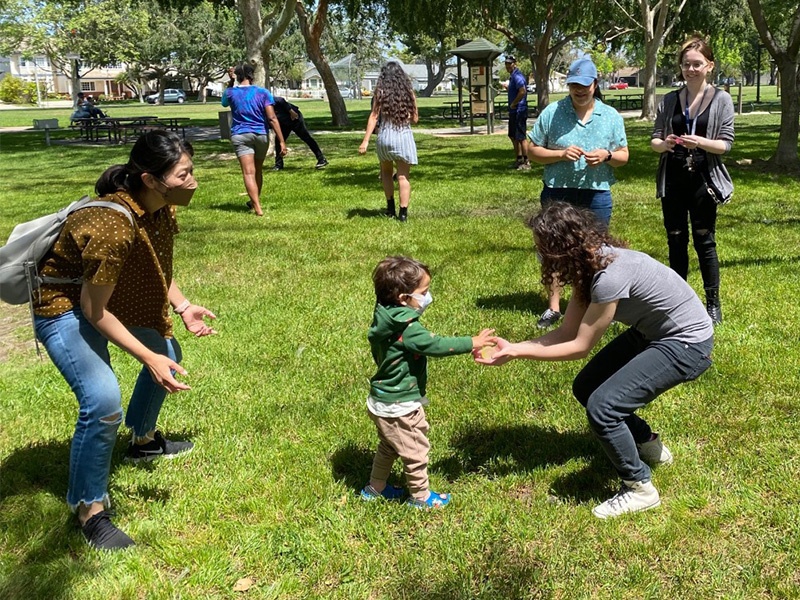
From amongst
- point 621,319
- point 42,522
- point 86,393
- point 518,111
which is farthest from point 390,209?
point 86,393

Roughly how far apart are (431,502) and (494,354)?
0.75 meters

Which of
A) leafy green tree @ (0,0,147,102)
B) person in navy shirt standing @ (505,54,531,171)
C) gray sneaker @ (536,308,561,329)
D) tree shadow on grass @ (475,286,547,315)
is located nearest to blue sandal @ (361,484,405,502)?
gray sneaker @ (536,308,561,329)

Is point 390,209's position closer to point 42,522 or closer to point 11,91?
point 42,522

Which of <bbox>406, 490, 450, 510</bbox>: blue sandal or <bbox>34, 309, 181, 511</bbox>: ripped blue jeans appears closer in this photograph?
<bbox>34, 309, 181, 511</bbox>: ripped blue jeans

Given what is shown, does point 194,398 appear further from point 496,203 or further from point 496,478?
point 496,203

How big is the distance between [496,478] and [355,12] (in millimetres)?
25004

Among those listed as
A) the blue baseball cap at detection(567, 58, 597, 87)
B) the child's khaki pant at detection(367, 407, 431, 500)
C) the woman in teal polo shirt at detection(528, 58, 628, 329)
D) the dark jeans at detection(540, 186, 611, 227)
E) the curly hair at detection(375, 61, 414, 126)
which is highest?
the curly hair at detection(375, 61, 414, 126)

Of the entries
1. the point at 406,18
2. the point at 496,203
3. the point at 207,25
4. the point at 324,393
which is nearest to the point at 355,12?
the point at 406,18

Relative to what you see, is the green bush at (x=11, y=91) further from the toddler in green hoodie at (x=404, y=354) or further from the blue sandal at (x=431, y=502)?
the blue sandal at (x=431, y=502)

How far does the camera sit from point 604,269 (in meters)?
2.97

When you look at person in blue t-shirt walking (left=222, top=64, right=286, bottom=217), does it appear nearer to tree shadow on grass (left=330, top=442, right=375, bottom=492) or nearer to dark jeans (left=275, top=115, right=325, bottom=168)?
dark jeans (left=275, top=115, right=325, bottom=168)

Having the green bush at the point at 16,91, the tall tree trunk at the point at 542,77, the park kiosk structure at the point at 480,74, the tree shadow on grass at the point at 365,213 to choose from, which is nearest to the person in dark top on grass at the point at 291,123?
the tree shadow on grass at the point at 365,213

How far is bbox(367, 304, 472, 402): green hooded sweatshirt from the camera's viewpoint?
2.99 metres

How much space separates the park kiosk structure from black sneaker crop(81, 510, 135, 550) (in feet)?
66.6
